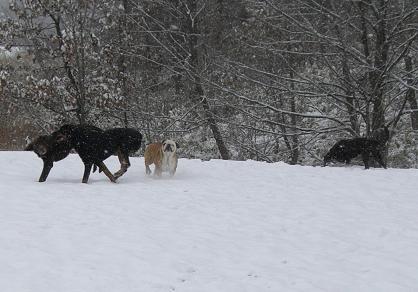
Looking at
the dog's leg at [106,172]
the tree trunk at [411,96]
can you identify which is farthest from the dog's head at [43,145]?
the tree trunk at [411,96]

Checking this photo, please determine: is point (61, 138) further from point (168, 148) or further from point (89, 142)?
point (168, 148)

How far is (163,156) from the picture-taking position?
456 inches

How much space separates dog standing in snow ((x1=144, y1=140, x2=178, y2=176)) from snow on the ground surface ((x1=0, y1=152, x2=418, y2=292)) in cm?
44

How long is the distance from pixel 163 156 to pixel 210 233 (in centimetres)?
389

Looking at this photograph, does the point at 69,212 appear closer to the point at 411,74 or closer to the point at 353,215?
the point at 353,215

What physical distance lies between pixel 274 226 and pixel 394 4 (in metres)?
12.0

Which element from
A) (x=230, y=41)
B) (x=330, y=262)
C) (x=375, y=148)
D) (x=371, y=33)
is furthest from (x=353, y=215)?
(x=230, y=41)

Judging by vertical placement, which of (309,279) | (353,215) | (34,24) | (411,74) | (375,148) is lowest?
(309,279)

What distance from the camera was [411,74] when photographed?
16750 millimetres

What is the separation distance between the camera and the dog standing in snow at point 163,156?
37.5 ft

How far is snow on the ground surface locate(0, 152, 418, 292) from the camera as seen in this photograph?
20.7 ft

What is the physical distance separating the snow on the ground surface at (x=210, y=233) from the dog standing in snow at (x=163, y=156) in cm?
44

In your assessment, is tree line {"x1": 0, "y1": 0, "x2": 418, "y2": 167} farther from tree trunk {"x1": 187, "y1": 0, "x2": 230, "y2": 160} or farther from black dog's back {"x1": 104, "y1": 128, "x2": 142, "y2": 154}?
black dog's back {"x1": 104, "y1": 128, "x2": 142, "y2": 154}

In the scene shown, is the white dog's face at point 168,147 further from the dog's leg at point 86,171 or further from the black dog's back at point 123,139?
the dog's leg at point 86,171
